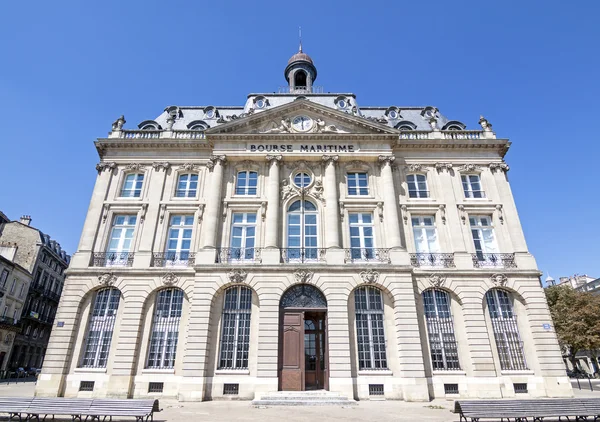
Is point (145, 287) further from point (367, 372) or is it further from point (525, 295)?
point (525, 295)

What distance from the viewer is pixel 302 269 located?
17.7m

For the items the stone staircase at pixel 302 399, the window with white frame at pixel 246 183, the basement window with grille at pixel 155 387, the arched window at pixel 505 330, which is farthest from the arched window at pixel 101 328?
the arched window at pixel 505 330

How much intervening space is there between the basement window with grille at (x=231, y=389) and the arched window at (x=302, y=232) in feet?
21.7

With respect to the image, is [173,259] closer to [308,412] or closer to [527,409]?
[308,412]

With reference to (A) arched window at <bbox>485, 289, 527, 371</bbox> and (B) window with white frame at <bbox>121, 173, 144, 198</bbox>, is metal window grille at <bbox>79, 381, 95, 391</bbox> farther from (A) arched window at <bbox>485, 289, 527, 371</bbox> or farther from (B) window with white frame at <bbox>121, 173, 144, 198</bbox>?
(A) arched window at <bbox>485, 289, 527, 371</bbox>

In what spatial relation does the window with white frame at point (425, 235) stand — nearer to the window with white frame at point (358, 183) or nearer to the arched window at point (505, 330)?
the window with white frame at point (358, 183)

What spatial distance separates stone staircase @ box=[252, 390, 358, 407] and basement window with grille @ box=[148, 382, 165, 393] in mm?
5135

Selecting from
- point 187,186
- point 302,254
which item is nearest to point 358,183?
point 302,254

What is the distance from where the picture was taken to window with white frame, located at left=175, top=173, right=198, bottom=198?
21030mm

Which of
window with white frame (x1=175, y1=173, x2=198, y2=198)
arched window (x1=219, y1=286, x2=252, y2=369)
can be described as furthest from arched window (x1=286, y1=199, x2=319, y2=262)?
window with white frame (x1=175, y1=173, x2=198, y2=198)

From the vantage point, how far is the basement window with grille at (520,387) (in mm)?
16594

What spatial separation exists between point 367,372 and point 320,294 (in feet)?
14.0

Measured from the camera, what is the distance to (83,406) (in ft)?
32.0

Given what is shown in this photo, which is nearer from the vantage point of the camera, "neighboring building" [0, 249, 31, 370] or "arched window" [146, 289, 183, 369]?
"arched window" [146, 289, 183, 369]
